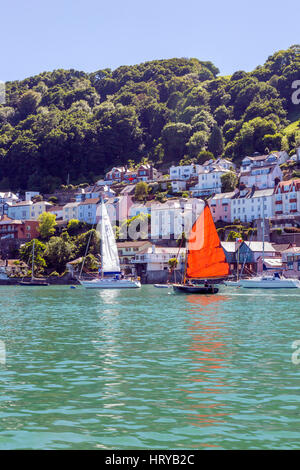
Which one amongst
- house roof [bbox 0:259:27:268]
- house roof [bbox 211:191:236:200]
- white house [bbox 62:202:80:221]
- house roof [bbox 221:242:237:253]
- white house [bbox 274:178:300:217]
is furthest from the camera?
white house [bbox 62:202:80:221]

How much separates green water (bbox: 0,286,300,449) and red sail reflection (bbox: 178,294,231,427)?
0.03 m

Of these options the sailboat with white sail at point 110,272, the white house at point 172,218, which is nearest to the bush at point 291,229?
the white house at point 172,218

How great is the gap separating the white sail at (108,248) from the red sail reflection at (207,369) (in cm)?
4744

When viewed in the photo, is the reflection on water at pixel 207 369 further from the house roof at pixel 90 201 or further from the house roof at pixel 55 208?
the house roof at pixel 55 208

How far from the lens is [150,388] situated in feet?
57.7

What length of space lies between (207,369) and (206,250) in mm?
44061

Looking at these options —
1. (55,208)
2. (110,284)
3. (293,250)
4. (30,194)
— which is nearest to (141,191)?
(55,208)

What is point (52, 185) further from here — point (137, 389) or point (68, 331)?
point (137, 389)

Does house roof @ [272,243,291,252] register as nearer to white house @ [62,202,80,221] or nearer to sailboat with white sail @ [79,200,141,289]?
sailboat with white sail @ [79,200,141,289]

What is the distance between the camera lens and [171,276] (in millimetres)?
111812

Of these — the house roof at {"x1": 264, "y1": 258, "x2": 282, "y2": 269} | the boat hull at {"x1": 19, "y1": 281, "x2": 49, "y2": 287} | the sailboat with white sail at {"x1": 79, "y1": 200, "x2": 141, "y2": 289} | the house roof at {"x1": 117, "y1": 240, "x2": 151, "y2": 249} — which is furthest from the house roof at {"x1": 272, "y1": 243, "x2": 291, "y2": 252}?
the boat hull at {"x1": 19, "y1": 281, "x2": 49, "y2": 287}

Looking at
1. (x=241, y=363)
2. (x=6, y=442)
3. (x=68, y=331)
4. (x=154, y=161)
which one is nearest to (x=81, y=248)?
(x=154, y=161)

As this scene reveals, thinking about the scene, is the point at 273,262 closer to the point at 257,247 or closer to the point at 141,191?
the point at 257,247

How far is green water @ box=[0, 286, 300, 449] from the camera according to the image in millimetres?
13000
